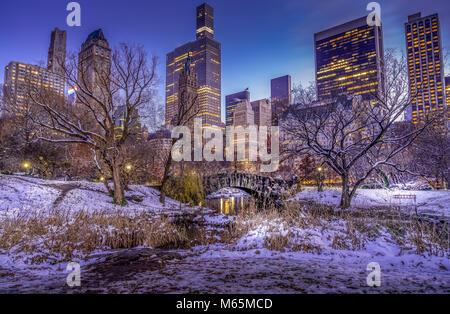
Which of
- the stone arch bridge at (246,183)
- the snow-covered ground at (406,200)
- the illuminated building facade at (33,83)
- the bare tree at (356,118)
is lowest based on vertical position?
the snow-covered ground at (406,200)

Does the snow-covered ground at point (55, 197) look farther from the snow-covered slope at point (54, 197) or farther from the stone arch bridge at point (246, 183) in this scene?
the stone arch bridge at point (246, 183)

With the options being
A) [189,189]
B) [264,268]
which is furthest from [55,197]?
[264,268]

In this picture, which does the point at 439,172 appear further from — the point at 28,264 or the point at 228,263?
the point at 28,264

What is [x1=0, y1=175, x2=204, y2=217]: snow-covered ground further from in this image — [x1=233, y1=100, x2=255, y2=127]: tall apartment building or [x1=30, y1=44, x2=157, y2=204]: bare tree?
[x1=233, y1=100, x2=255, y2=127]: tall apartment building

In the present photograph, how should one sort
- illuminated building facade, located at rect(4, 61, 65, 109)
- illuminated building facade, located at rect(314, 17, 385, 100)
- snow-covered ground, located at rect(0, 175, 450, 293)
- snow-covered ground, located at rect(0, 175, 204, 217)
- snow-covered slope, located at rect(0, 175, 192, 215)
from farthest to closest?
1. illuminated building facade, located at rect(314, 17, 385, 100)
2. illuminated building facade, located at rect(4, 61, 65, 109)
3. snow-covered slope, located at rect(0, 175, 192, 215)
4. snow-covered ground, located at rect(0, 175, 204, 217)
5. snow-covered ground, located at rect(0, 175, 450, 293)

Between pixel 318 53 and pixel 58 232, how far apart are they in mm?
53047

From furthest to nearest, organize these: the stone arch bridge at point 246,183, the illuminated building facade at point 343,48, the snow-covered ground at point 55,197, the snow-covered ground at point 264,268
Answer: the illuminated building facade at point 343,48 → the stone arch bridge at point 246,183 → the snow-covered ground at point 55,197 → the snow-covered ground at point 264,268

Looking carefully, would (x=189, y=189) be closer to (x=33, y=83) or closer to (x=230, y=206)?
(x=230, y=206)

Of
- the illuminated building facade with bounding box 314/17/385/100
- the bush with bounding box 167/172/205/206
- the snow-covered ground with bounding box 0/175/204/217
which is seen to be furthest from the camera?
the illuminated building facade with bounding box 314/17/385/100

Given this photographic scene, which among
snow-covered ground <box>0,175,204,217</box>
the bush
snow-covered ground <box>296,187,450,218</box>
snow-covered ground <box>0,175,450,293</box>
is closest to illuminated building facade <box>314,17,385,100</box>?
snow-covered ground <box>296,187,450,218</box>

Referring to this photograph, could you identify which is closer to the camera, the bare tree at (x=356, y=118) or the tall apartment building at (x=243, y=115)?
the bare tree at (x=356, y=118)

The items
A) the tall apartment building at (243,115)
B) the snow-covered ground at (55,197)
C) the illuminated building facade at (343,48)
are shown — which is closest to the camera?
the snow-covered ground at (55,197)

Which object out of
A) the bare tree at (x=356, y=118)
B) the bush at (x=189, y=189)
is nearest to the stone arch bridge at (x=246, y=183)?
the bush at (x=189, y=189)
